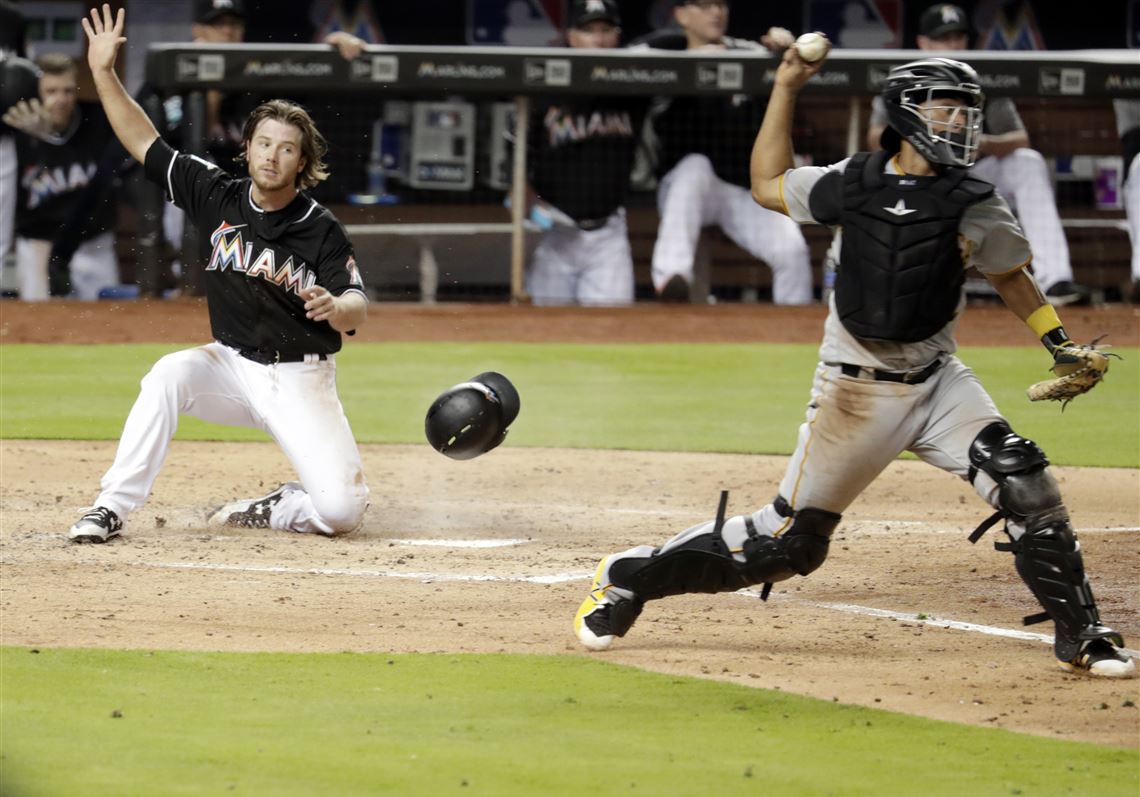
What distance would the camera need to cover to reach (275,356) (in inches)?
261

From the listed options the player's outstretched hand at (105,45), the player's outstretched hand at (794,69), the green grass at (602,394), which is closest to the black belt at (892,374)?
the player's outstretched hand at (794,69)

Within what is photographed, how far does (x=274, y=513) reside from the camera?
22.2 ft

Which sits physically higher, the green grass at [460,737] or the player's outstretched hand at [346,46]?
the player's outstretched hand at [346,46]

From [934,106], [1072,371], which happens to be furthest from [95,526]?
[1072,371]

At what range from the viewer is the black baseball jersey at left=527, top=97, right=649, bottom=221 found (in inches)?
533

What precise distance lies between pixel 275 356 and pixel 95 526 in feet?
2.99

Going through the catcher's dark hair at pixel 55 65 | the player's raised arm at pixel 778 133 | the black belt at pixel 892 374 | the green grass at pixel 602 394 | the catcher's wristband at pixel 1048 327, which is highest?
the player's raised arm at pixel 778 133

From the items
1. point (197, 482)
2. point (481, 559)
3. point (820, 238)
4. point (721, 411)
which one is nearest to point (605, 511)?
point (481, 559)

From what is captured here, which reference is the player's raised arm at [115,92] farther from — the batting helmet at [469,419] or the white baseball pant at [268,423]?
the batting helmet at [469,419]

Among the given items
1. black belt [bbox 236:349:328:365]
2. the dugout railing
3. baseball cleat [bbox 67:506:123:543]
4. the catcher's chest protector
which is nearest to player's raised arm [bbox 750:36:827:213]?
the catcher's chest protector

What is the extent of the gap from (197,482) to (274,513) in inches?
50.7

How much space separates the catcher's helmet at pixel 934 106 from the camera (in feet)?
15.5

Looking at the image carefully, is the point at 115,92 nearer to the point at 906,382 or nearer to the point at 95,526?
→ the point at 95,526

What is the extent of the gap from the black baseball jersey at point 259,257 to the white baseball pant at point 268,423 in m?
0.11
